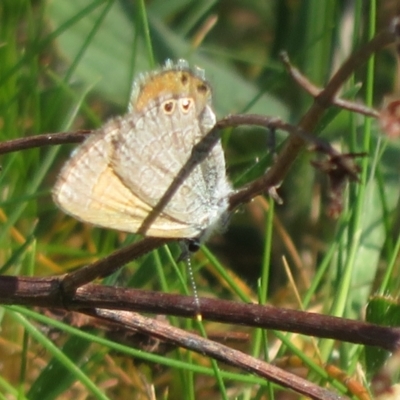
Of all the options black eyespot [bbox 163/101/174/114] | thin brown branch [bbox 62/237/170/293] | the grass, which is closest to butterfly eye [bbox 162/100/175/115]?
black eyespot [bbox 163/101/174/114]

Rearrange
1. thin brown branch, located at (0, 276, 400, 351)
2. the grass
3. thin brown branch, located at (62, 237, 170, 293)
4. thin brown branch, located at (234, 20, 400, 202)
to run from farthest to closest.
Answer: the grass, thin brown branch, located at (62, 237, 170, 293), thin brown branch, located at (0, 276, 400, 351), thin brown branch, located at (234, 20, 400, 202)

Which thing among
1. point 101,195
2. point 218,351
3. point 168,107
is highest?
point 168,107

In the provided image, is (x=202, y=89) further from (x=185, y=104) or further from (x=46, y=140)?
(x=46, y=140)

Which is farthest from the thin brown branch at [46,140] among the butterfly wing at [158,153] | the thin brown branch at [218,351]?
the thin brown branch at [218,351]

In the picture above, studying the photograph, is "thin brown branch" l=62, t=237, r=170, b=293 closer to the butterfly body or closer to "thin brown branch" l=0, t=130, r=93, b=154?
the butterfly body

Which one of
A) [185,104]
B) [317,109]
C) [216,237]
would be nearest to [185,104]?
[185,104]
